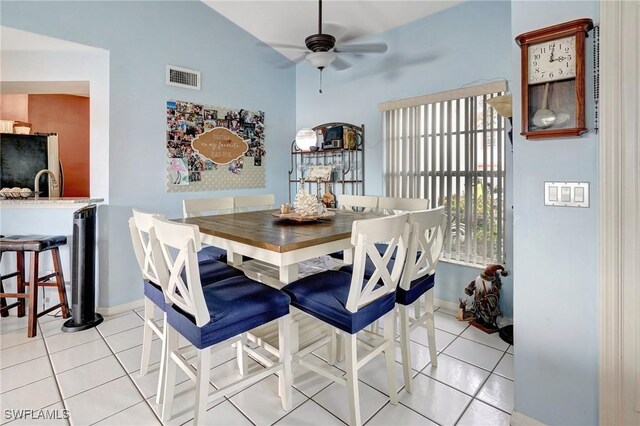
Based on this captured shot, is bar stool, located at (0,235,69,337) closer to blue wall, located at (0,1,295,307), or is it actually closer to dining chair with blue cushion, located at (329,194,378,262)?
blue wall, located at (0,1,295,307)

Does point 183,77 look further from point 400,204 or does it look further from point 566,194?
point 566,194

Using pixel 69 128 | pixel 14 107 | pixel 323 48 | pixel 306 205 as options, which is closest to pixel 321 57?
pixel 323 48

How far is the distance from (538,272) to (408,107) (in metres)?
2.25

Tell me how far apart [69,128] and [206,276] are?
12.5ft

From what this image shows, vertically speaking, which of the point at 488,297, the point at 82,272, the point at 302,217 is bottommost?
the point at 488,297

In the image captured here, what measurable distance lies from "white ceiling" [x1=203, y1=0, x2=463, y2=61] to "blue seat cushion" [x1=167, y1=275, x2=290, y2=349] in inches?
84.5

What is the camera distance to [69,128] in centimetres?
438

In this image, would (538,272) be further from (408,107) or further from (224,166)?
(224,166)

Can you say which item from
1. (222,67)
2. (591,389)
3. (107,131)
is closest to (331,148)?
(222,67)

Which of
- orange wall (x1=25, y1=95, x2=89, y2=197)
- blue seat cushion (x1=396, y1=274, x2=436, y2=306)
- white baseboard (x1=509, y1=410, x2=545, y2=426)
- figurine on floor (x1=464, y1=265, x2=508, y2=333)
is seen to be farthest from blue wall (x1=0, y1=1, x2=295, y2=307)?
white baseboard (x1=509, y1=410, x2=545, y2=426)

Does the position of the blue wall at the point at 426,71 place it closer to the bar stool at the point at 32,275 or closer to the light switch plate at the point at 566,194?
the light switch plate at the point at 566,194

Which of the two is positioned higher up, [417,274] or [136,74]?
[136,74]

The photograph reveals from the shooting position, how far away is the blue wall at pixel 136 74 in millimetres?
2789

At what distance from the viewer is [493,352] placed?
2.38 metres
